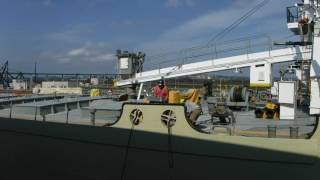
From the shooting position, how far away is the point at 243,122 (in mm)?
11289

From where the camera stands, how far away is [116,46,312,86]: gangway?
534 inches

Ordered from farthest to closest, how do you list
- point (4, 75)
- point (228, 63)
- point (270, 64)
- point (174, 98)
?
point (4, 75) → point (228, 63) → point (270, 64) → point (174, 98)

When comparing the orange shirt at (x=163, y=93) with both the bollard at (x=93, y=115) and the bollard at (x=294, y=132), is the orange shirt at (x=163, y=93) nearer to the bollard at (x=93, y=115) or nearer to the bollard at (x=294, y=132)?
the bollard at (x=93, y=115)

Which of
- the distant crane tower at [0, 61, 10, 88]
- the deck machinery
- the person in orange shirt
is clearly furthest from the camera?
the distant crane tower at [0, 61, 10, 88]

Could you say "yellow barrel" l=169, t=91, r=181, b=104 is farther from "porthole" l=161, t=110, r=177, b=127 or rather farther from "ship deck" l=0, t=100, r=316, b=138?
"porthole" l=161, t=110, r=177, b=127

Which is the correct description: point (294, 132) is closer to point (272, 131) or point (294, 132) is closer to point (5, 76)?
point (272, 131)

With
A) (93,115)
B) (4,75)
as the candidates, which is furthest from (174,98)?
(4,75)

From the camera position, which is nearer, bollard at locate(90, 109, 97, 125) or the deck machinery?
bollard at locate(90, 109, 97, 125)

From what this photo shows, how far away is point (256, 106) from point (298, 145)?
12.6 ft

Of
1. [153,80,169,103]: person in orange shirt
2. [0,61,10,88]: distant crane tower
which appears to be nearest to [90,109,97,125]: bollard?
[153,80,169,103]: person in orange shirt

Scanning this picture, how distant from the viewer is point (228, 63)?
1429cm

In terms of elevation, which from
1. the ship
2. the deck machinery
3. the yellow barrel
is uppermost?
the deck machinery

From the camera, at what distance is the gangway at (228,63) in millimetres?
13562

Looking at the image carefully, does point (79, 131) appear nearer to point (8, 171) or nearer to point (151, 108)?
point (151, 108)
